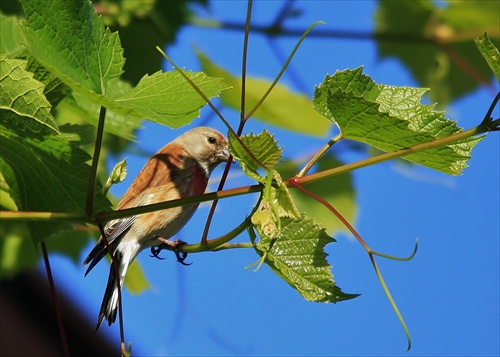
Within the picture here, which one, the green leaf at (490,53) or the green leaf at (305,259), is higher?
the green leaf at (490,53)

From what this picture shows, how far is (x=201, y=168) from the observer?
392 cm

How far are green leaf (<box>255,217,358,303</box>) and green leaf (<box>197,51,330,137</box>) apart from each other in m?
1.48

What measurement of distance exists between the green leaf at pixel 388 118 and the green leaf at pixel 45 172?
0.49 m

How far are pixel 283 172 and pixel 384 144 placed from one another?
1659 mm

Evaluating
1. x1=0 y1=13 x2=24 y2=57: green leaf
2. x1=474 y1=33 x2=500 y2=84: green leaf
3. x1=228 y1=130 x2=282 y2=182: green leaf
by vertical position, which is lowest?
x1=228 y1=130 x2=282 y2=182: green leaf

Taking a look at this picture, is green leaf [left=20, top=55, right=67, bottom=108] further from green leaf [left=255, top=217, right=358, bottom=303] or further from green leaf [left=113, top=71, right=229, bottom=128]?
green leaf [left=255, top=217, right=358, bottom=303]

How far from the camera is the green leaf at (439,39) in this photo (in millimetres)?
3199

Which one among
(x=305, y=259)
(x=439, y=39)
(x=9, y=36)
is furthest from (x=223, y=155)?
(x=305, y=259)

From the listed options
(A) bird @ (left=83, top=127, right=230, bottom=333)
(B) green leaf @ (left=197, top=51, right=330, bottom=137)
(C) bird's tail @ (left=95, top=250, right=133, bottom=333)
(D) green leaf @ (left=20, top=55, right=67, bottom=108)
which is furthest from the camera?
(A) bird @ (left=83, top=127, right=230, bottom=333)

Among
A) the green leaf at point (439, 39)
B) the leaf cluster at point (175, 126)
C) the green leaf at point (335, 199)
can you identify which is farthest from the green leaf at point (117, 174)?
the green leaf at point (439, 39)

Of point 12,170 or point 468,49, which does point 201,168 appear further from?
point 12,170

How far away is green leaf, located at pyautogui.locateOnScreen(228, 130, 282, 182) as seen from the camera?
4.56 feet

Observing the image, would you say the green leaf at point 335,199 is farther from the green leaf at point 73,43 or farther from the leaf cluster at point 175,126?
the green leaf at point 73,43

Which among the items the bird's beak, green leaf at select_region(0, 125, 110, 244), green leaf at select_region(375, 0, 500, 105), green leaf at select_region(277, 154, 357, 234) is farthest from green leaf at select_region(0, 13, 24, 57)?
the bird's beak
